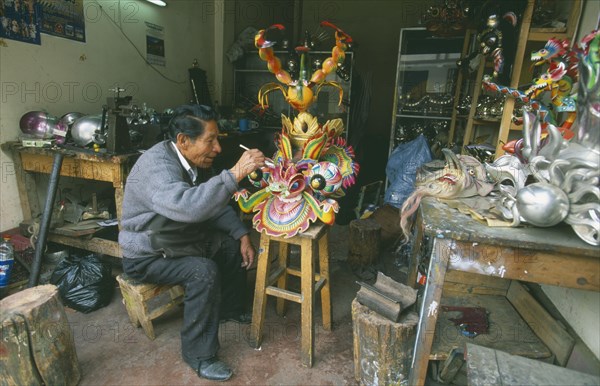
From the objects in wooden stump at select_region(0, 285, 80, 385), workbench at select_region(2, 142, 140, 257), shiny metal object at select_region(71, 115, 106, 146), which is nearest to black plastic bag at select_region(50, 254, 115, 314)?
workbench at select_region(2, 142, 140, 257)

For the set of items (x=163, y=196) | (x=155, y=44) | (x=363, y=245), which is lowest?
(x=363, y=245)

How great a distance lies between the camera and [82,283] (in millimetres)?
2559

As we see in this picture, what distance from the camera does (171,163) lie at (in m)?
2.07

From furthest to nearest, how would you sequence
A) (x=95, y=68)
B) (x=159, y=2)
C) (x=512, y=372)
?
(x=159, y=2)
(x=95, y=68)
(x=512, y=372)

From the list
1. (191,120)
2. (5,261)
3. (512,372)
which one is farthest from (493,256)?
(5,261)

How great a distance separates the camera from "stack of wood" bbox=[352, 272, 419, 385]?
1820 mm

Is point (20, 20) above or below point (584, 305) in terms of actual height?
above

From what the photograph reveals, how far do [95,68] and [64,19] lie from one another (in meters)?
0.48

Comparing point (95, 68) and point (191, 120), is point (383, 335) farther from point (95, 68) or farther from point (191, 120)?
point (95, 68)

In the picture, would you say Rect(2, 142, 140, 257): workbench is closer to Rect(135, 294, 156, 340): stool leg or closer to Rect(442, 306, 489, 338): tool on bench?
Rect(135, 294, 156, 340): stool leg

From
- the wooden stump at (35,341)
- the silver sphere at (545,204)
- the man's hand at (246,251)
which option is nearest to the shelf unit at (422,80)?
the man's hand at (246,251)

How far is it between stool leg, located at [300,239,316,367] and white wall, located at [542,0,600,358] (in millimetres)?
1491

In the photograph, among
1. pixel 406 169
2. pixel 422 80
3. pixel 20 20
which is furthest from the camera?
pixel 422 80

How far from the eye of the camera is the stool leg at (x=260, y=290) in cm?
221
